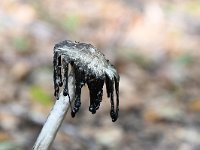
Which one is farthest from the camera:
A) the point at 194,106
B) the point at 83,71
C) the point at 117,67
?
the point at 117,67

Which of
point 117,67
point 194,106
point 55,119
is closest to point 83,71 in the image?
point 55,119

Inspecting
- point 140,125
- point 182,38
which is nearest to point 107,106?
point 140,125

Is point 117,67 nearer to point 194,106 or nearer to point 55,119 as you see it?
point 194,106

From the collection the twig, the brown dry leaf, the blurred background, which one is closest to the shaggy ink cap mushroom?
the twig

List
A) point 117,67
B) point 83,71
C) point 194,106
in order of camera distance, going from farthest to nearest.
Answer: point 117,67, point 194,106, point 83,71

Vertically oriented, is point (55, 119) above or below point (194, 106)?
above

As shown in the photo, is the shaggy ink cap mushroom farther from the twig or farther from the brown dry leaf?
the brown dry leaf

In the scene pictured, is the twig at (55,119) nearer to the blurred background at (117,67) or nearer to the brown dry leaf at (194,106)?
the blurred background at (117,67)

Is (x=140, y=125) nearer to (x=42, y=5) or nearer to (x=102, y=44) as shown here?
(x=102, y=44)
